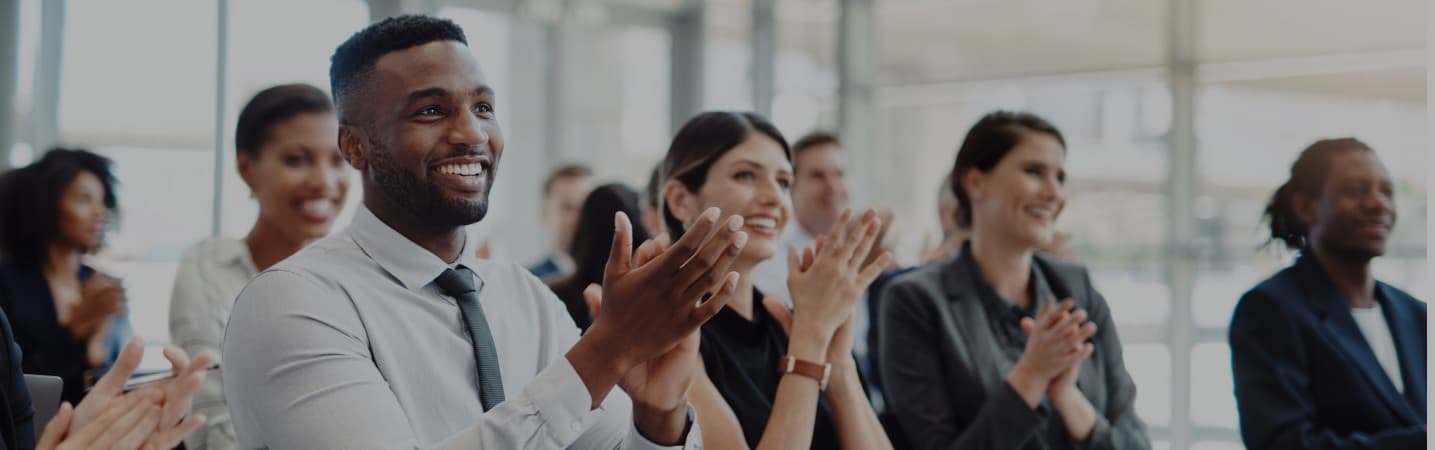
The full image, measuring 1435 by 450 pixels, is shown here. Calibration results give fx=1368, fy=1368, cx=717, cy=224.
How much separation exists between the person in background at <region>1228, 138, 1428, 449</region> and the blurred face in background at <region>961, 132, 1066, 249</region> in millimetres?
421

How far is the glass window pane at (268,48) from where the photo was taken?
6.40m

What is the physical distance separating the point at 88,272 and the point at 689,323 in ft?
9.39

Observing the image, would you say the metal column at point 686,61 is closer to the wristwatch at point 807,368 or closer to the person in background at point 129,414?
the wristwatch at point 807,368

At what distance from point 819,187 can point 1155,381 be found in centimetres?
266

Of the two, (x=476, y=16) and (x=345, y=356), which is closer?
(x=345, y=356)

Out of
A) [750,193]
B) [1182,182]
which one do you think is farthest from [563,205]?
[750,193]

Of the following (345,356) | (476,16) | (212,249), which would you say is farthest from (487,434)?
(476,16)

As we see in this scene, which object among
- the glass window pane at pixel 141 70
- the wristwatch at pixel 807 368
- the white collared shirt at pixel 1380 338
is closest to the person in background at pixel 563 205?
the glass window pane at pixel 141 70

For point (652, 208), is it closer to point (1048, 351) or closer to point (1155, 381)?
point (1048, 351)

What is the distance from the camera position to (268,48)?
21.1 feet

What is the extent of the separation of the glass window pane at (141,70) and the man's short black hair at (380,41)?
16.7 ft

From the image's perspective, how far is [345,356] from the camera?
149 cm

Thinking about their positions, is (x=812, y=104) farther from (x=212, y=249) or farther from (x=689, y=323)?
(x=689, y=323)

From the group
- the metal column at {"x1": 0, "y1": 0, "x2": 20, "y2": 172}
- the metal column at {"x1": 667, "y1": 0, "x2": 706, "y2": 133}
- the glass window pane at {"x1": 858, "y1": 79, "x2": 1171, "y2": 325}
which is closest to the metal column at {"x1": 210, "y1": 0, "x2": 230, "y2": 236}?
the metal column at {"x1": 0, "y1": 0, "x2": 20, "y2": 172}
